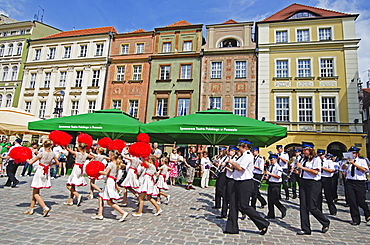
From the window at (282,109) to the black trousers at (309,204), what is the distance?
53.9 ft

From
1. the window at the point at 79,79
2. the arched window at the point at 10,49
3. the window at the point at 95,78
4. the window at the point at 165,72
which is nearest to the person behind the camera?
the window at the point at 165,72

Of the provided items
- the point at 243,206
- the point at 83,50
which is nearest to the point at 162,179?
the point at 243,206

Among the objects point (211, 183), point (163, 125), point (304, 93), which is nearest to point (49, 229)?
point (163, 125)

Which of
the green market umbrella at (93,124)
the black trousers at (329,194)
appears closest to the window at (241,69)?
the green market umbrella at (93,124)

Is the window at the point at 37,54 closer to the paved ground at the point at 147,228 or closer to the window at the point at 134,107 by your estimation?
the window at the point at 134,107

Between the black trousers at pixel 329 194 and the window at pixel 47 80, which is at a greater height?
the window at pixel 47 80

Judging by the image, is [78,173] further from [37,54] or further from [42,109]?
[37,54]

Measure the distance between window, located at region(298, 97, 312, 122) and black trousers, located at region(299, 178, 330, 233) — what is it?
16.8m

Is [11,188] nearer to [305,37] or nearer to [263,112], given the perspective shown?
[263,112]

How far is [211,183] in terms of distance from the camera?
1295 centimetres

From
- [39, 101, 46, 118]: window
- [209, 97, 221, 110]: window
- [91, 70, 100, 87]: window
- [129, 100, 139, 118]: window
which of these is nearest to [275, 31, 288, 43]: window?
[209, 97, 221, 110]: window

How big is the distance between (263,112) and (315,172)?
16383 millimetres

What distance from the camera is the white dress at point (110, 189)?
5.65 m

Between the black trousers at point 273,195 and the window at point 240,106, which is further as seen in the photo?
the window at point 240,106
